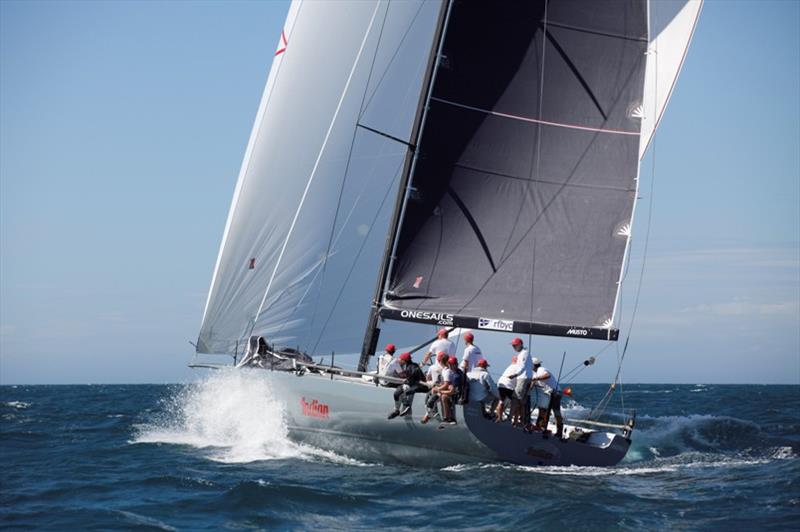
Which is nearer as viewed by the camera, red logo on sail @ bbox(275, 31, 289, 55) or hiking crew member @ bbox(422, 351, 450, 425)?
hiking crew member @ bbox(422, 351, 450, 425)

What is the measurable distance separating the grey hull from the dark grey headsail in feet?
6.12

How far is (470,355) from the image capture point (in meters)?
15.6

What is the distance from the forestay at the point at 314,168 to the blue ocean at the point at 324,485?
1449 millimetres

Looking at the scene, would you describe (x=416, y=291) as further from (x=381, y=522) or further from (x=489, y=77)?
(x=381, y=522)

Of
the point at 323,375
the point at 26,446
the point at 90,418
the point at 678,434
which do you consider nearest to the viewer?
the point at 323,375

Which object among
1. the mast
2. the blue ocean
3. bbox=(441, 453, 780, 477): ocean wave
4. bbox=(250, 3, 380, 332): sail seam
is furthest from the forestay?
bbox=(441, 453, 780, 477): ocean wave

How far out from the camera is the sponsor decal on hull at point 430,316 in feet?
53.0

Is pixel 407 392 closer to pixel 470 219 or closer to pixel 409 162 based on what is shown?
pixel 470 219

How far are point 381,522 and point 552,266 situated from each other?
6373 millimetres

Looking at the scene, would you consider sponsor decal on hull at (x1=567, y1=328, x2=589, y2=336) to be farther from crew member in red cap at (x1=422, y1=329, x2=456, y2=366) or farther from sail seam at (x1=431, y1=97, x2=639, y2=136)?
sail seam at (x1=431, y1=97, x2=639, y2=136)

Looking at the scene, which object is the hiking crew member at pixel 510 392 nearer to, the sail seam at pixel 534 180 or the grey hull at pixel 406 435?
the grey hull at pixel 406 435

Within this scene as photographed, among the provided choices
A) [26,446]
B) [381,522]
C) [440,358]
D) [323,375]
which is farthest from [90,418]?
[381,522]

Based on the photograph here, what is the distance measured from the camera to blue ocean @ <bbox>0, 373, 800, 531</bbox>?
38.2ft

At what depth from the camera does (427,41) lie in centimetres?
1752
